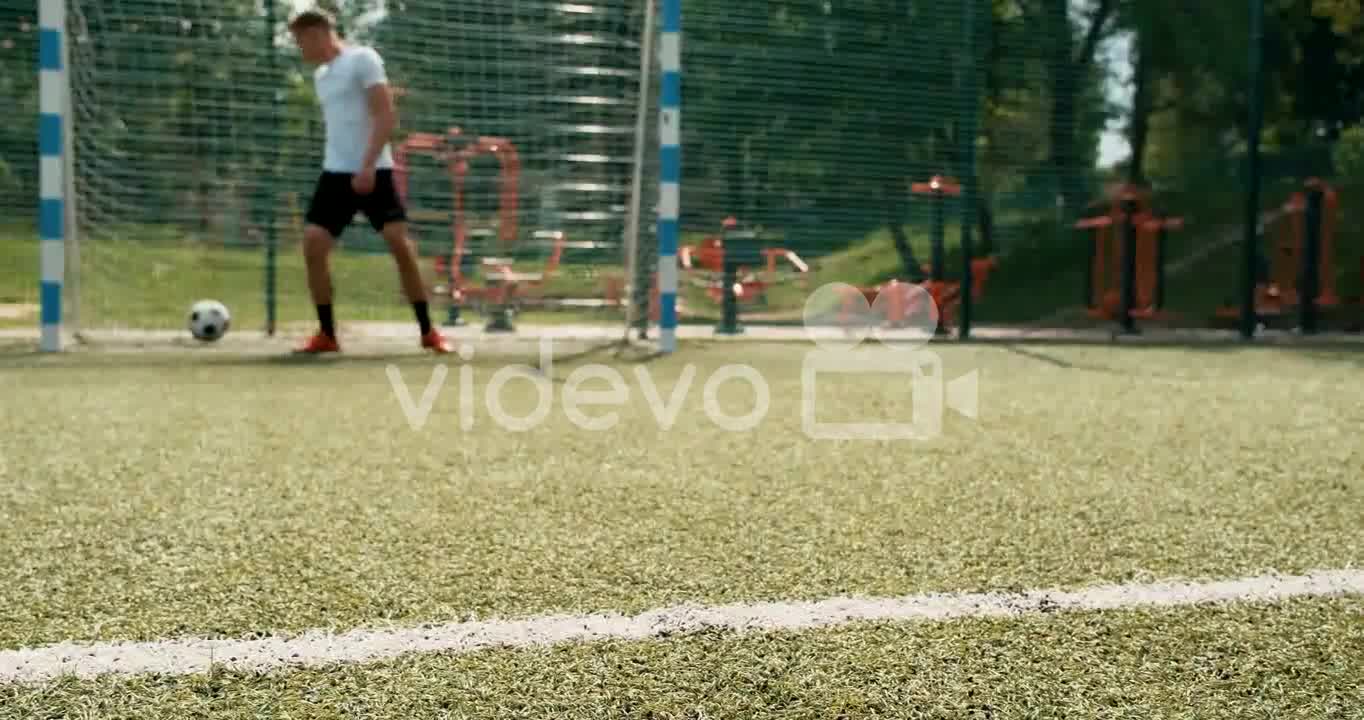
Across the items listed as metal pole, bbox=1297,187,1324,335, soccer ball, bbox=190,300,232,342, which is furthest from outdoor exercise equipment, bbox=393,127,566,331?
metal pole, bbox=1297,187,1324,335

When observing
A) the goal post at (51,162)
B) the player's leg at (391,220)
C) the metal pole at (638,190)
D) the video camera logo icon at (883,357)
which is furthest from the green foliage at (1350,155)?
the goal post at (51,162)

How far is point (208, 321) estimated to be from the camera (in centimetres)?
624

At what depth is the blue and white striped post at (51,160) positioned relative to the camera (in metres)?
5.64

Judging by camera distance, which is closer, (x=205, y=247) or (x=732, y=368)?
(x=732, y=368)

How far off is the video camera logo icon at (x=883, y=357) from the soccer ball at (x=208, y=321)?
3.02m

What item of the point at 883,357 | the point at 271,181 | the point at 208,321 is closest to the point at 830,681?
the point at 883,357

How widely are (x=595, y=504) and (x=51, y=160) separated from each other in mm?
4488

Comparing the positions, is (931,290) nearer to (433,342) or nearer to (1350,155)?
(433,342)

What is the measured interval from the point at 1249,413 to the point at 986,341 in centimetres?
369

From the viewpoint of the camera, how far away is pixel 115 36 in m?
6.19

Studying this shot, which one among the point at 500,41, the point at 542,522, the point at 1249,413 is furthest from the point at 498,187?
the point at 542,522

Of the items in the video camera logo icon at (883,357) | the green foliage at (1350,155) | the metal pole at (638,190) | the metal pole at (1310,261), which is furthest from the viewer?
the green foliage at (1350,155)

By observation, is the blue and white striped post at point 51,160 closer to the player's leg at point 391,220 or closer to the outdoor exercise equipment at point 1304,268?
the player's leg at point 391,220

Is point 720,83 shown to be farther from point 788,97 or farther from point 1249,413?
point 1249,413
